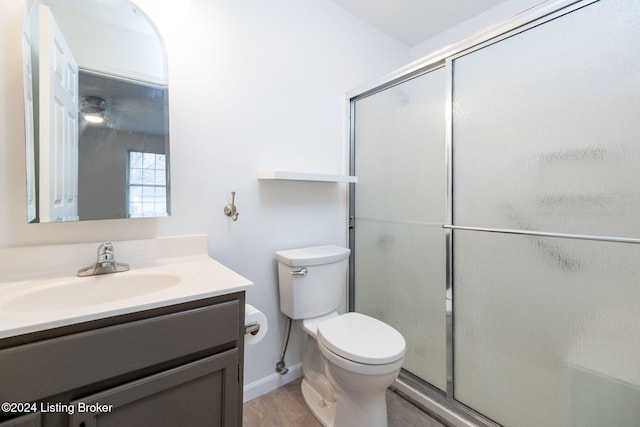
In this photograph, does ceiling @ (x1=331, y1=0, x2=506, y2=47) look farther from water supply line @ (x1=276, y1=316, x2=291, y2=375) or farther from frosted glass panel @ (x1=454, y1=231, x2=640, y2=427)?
water supply line @ (x1=276, y1=316, x2=291, y2=375)

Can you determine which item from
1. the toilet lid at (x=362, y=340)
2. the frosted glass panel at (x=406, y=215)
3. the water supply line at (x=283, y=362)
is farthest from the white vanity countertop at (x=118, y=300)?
the frosted glass panel at (x=406, y=215)

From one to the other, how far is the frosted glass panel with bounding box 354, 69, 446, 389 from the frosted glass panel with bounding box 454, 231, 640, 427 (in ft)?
0.47

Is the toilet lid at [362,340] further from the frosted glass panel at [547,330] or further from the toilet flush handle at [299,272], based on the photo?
the frosted glass panel at [547,330]

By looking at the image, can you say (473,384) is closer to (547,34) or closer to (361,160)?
→ (361,160)

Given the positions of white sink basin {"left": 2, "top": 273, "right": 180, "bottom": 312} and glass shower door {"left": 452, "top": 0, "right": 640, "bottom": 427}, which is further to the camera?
glass shower door {"left": 452, "top": 0, "right": 640, "bottom": 427}

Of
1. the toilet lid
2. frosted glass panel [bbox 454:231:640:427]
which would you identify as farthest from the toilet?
frosted glass panel [bbox 454:231:640:427]

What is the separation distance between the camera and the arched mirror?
1.02 m

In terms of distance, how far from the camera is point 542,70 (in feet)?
3.77

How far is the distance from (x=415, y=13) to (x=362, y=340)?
2.09 m

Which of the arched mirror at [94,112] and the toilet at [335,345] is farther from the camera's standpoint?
the toilet at [335,345]

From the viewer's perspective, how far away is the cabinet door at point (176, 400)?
0.71 m

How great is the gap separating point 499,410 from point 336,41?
2226 millimetres

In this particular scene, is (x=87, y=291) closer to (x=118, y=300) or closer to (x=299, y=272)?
(x=118, y=300)

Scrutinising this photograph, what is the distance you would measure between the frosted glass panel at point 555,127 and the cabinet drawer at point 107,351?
120cm
